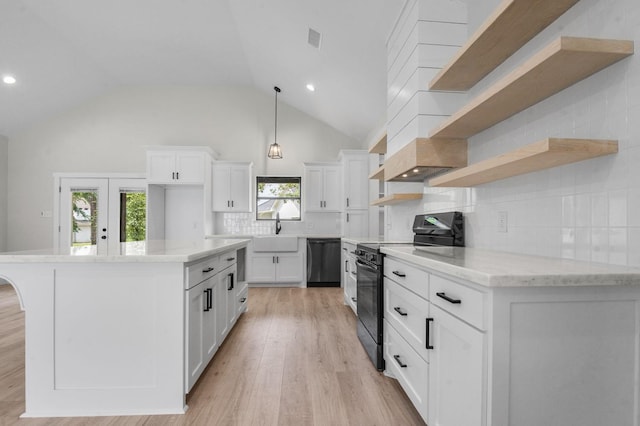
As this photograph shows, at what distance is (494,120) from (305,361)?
2096mm

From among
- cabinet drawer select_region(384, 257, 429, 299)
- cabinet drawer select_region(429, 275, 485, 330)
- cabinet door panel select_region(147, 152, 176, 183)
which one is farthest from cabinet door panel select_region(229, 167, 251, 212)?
cabinet drawer select_region(429, 275, 485, 330)

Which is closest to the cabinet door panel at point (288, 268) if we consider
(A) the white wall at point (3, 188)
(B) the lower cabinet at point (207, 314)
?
(B) the lower cabinet at point (207, 314)

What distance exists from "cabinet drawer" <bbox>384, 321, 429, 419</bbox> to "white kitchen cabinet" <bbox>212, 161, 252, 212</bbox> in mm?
3930

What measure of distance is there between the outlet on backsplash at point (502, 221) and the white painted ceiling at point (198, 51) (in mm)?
1838

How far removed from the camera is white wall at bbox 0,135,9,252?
18.7ft

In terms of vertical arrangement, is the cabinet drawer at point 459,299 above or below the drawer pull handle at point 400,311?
above

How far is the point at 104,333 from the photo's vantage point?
5.63 feet

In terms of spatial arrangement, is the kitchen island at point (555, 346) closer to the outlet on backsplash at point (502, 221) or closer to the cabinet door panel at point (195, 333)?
the outlet on backsplash at point (502, 221)

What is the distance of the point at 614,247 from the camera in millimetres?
1215

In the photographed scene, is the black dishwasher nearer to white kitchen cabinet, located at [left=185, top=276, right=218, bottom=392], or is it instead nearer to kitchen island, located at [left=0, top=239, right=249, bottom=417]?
white kitchen cabinet, located at [left=185, top=276, right=218, bottom=392]

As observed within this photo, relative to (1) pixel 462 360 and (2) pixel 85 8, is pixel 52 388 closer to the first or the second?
(1) pixel 462 360

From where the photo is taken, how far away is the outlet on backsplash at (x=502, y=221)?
6.10 feet

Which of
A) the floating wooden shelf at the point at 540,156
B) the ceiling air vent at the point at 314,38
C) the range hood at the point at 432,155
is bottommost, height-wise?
the floating wooden shelf at the point at 540,156

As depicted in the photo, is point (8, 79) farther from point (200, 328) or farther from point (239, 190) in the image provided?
point (200, 328)
